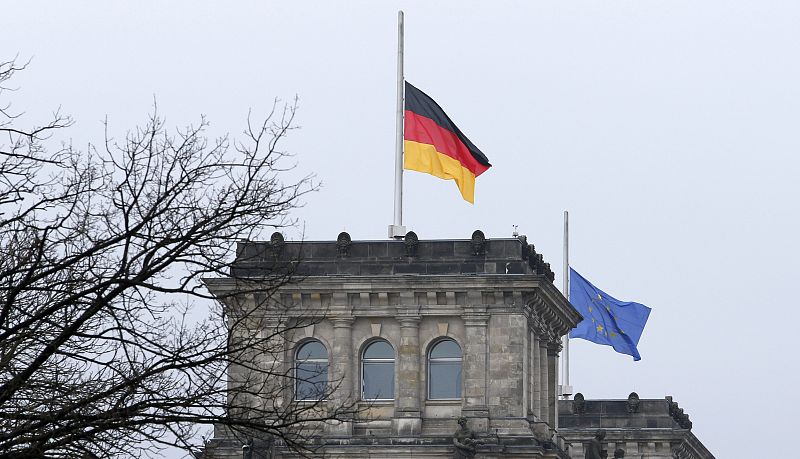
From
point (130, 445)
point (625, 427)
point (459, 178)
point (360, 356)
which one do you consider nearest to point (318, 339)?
point (360, 356)

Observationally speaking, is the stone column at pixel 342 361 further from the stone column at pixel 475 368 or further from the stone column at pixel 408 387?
the stone column at pixel 475 368

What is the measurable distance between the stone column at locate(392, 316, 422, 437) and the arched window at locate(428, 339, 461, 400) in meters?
0.54

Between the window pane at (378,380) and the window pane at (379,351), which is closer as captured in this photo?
the window pane at (378,380)

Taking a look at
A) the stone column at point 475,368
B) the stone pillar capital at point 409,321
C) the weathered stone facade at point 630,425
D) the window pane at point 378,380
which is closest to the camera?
the stone column at point 475,368

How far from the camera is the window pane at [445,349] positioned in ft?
217

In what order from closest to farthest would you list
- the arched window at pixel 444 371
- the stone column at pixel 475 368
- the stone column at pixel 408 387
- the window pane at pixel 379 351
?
the stone column at pixel 475 368
the stone column at pixel 408 387
the arched window at pixel 444 371
the window pane at pixel 379 351

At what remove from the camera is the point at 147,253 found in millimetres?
24453

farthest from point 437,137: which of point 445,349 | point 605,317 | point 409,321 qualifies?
point 605,317

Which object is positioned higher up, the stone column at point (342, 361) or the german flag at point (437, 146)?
the german flag at point (437, 146)

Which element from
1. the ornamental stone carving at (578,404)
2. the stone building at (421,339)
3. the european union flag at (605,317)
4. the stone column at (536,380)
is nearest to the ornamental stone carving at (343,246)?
the stone building at (421,339)

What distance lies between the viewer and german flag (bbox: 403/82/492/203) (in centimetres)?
6788

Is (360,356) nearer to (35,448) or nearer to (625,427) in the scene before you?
(625,427)

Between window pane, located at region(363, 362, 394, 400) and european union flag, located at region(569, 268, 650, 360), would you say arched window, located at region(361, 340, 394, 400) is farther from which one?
european union flag, located at region(569, 268, 650, 360)

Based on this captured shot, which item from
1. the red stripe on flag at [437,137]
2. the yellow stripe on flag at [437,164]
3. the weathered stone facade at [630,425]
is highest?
the red stripe on flag at [437,137]
